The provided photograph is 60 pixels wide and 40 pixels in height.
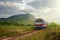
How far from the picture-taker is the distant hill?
13.6ft

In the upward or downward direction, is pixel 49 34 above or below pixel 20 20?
below

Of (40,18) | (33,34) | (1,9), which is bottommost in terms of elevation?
(33,34)

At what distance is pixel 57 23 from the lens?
4.08 meters

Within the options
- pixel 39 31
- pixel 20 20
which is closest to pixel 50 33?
pixel 39 31

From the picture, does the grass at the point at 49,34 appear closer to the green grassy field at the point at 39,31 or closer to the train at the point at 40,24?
the green grassy field at the point at 39,31

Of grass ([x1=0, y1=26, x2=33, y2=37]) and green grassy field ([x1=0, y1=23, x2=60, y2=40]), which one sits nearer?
green grassy field ([x1=0, y1=23, x2=60, y2=40])

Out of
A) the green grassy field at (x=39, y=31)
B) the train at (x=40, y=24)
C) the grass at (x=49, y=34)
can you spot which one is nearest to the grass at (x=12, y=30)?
the green grassy field at (x=39, y=31)

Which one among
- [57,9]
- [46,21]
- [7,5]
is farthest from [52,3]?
[7,5]

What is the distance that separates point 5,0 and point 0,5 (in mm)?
165

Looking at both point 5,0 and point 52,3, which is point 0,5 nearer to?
point 5,0

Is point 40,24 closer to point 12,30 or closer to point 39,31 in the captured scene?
point 39,31

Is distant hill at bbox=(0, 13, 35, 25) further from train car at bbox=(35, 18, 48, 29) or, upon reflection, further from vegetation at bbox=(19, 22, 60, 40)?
vegetation at bbox=(19, 22, 60, 40)

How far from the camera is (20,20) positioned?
420 cm

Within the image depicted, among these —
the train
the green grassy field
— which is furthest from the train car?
the green grassy field
